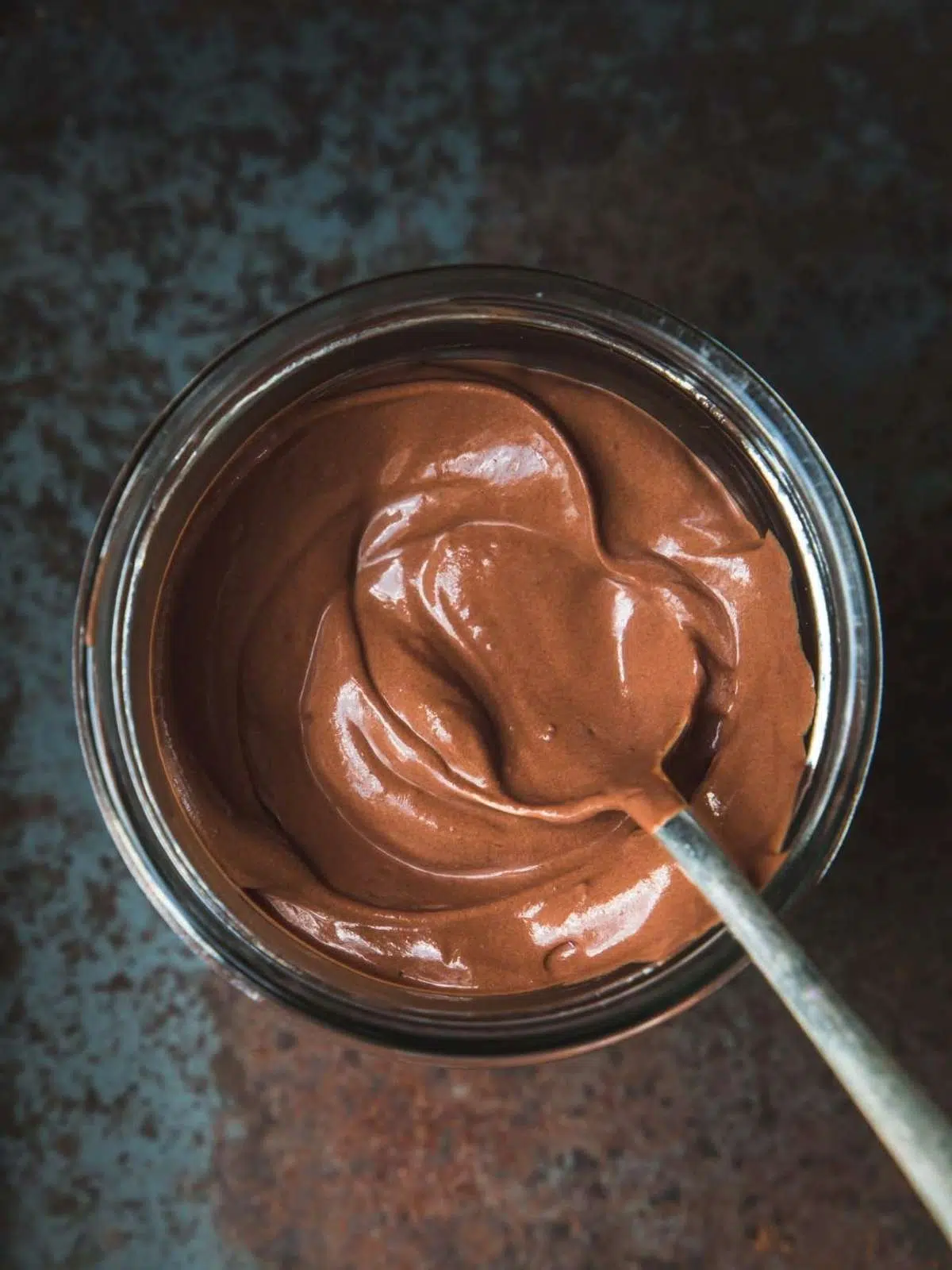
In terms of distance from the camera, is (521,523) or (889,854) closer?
(521,523)

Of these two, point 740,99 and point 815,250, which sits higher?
point 740,99

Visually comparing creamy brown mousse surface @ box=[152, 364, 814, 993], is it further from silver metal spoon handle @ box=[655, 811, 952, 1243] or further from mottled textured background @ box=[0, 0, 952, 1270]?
mottled textured background @ box=[0, 0, 952, 1270]

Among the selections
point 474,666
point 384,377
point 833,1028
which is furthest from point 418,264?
point 833,1028

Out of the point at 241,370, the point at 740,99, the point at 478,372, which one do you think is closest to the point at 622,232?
the point at 740,99

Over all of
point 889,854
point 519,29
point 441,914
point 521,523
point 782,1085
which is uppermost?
point 519,29

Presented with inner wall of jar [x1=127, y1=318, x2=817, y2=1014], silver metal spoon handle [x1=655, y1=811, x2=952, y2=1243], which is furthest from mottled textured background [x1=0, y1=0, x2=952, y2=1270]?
silver metal spoon handle [x1=655, y1=811, x2=952, y2=1243]

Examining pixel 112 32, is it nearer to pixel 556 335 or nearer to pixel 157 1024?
pixel 556 335
